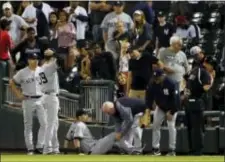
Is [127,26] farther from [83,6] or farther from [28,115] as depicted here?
A: [28,115]

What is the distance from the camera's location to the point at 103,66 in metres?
20.8

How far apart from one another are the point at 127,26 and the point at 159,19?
1018 millimetres

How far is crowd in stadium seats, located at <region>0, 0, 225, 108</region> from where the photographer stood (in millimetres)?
20734

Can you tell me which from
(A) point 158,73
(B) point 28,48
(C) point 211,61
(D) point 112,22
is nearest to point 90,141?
(A) point 158,73

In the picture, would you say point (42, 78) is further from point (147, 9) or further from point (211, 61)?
point (147, 9)

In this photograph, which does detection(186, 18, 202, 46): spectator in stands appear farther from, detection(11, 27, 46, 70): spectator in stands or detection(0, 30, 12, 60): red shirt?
detection(0, 30, 12, 60): red shirt

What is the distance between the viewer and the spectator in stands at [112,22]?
21953mm

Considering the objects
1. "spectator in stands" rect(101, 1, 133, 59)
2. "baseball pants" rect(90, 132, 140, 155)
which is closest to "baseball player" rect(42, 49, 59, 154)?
"baseball pants" rect(90, 132, 140, 155)

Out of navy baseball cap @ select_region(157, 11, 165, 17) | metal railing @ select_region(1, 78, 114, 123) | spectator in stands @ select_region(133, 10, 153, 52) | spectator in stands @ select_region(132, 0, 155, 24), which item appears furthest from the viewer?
navy baseball cap @ select_region(157, 11, 165, 17)

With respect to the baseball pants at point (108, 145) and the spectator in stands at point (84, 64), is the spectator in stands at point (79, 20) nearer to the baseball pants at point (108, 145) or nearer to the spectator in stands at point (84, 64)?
the spectator in stands at point (84, 64)

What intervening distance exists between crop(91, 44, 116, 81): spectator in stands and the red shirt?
203 cm

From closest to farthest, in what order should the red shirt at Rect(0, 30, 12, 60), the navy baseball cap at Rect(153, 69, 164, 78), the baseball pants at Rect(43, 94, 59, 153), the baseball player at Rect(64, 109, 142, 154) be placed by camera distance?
1. the navy baseball cap at Rect(153, 69, 164, 78)
2. the baseball pants at Rect(43, 94, 59, 153)
3. the baseball player at Rect(64, 109, 142, 154)
4. the red shirt at Rect(0, 30, 12, 60)

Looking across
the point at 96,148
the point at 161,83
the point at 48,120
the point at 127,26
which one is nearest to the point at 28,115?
the point at 48,120

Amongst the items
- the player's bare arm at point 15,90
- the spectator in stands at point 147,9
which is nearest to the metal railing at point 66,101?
the player's bare arm at point 15,90
